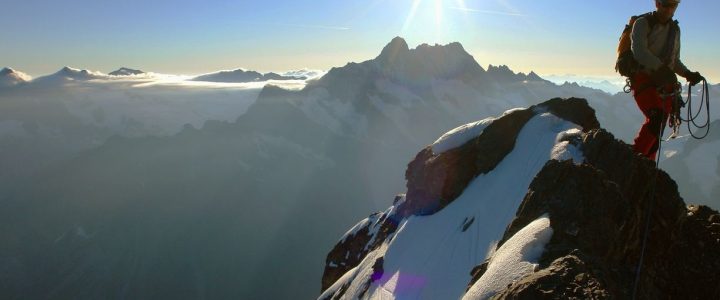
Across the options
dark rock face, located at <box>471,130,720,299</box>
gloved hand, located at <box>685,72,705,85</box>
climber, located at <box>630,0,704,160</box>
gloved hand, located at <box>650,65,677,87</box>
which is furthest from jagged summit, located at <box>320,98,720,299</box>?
gloved hand, located at <box>685,72,705,85</box>

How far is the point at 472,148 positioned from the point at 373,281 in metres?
10.1

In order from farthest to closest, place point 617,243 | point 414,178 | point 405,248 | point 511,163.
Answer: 1. point 414,178
2. point 405,248
3. point 511,163
4. point 617,243

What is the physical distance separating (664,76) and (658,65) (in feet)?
1.63

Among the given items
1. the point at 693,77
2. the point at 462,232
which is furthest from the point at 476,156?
the point at 693,77

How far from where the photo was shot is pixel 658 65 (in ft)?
37.6

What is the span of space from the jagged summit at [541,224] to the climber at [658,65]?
4.24 feet

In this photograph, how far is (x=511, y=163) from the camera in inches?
967

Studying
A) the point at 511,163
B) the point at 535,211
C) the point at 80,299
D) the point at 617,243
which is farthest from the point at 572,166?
the point at 80,299

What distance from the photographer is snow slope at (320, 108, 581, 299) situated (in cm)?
1966

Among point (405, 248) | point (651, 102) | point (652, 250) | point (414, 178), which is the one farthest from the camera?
point (414, 178)

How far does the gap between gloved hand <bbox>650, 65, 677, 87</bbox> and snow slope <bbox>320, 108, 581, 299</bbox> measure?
4.24m

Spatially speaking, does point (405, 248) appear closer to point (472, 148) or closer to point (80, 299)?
point (472, 148)

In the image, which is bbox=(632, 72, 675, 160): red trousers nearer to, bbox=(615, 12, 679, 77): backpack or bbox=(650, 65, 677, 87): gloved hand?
bbox=(615, 12, 679, 77): backpack

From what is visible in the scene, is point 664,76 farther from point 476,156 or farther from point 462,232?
point 476,156
